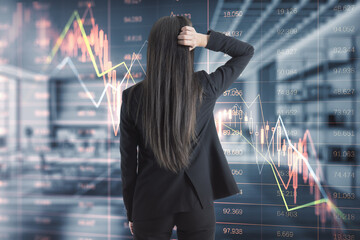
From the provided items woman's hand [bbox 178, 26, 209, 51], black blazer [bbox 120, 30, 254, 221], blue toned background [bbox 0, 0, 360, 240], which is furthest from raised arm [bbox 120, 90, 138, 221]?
blue toned background [bbox 0, 0, 360, 240]

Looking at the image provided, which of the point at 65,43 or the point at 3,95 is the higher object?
the point at 65,43

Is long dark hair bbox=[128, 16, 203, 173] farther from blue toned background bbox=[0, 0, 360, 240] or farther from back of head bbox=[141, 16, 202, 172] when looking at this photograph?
blue toned background bbox=[0, 0, 360, 240]

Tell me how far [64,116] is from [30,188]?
0.55 meters

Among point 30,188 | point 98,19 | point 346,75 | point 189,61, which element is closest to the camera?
point 189,61

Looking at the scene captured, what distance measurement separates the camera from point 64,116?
1.73m

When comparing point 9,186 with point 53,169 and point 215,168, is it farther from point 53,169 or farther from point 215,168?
point 215,168

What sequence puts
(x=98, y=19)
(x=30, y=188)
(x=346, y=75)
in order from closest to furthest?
(x=346, y=75), (x=98, y=19), (x=30, y=188)

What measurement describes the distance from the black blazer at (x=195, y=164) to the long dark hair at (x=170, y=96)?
0.04 meters

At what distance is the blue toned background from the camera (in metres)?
1.48

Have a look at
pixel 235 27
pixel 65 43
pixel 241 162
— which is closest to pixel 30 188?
pixel 65 43

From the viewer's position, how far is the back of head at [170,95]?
32.9 inches

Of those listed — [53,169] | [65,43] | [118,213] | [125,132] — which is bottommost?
[118,213]
